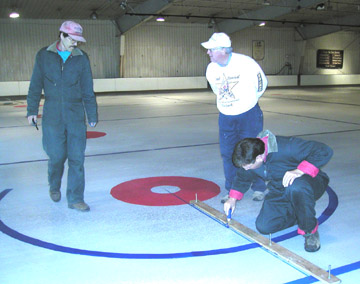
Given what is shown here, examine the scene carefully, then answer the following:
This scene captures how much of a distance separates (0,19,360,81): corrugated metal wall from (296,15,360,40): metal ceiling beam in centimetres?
72

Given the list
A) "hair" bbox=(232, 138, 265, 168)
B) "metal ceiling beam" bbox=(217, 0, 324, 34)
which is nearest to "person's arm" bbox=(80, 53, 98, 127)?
"hair" bbox=(232, 138, 265, 168)

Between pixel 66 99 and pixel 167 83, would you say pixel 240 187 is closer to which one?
pixel 66 99

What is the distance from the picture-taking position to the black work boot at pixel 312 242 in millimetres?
3078

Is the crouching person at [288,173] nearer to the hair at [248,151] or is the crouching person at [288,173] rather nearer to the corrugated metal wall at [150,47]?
the hair at [248,151]

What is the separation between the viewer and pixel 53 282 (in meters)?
2.69

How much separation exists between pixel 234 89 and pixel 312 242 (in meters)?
1.66

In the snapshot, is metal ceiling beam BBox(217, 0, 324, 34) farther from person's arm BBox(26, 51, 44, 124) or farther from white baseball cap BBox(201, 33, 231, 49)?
person's arm BBox(26, 51, 44, 124)

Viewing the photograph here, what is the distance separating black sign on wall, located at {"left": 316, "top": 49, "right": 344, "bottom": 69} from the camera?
31.6 m

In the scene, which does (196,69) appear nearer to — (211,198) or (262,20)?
(262,20)

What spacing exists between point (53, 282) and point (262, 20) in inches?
913

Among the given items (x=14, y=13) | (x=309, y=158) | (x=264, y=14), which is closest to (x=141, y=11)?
(x=14, y=13)

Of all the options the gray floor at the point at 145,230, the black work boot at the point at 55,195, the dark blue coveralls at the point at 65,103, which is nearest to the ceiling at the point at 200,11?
the gray floor at the point at 145,230

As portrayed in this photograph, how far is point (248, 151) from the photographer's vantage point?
288cm

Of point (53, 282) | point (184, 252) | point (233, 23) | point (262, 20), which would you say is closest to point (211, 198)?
point (184, 252)
